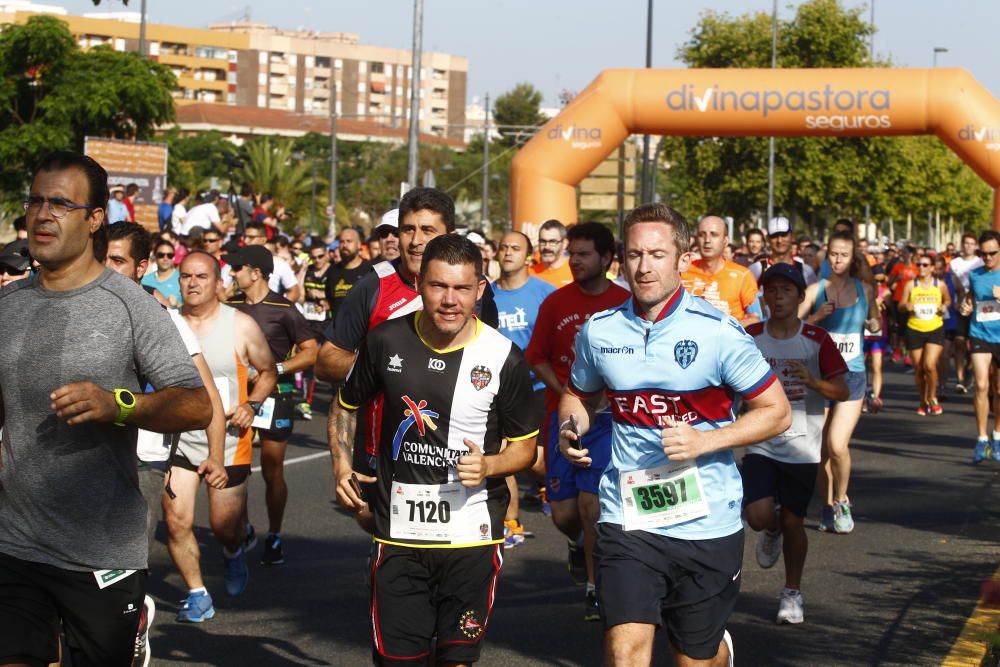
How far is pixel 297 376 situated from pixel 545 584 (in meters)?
Answer: 10.0

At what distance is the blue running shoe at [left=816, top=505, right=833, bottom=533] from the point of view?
10812 mm

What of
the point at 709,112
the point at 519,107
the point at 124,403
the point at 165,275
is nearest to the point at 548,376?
the point at 124,403

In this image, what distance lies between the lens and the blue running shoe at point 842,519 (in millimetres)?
10680

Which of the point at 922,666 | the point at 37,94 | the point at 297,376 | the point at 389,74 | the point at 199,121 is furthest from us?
the point at 389,74

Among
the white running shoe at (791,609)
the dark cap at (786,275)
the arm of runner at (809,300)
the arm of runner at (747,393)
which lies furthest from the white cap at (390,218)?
the arm of runner at (747,393)

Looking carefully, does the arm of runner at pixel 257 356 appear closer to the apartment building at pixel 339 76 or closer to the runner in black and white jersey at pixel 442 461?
the runner in black and white jersey at pixel 442 461

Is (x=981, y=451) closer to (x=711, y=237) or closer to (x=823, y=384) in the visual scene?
(x=711, y=237)

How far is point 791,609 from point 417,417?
3262 millimetres

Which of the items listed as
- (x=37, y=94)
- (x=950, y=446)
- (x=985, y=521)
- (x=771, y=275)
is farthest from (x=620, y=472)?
(x=37, y=94)

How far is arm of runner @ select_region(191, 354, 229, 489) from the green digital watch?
69.8 inches

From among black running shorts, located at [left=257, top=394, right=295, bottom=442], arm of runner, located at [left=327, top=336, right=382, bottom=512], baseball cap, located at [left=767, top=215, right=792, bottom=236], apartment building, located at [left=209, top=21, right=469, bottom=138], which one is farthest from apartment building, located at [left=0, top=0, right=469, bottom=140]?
arm of runner, located at [left=327, top=336, right=382, bottom=512]

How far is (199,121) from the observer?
12662 centimetres

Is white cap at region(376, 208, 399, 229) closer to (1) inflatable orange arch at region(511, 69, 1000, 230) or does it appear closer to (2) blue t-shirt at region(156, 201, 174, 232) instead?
(1) inflatable orange arch at region(511, 69, 1000, 230)

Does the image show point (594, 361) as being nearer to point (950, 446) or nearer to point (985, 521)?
point (985, 521)
